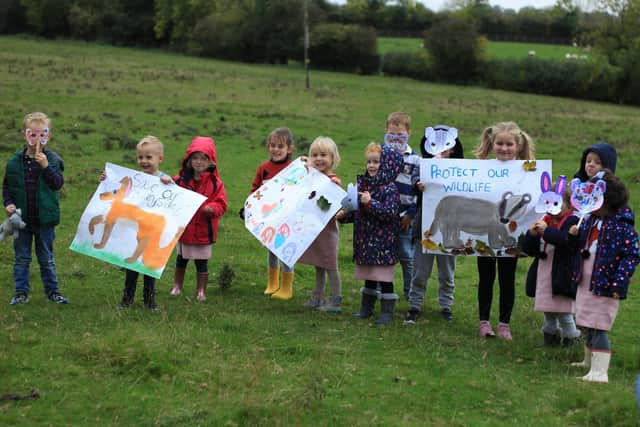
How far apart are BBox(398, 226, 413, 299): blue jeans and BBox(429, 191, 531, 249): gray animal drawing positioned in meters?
0.67

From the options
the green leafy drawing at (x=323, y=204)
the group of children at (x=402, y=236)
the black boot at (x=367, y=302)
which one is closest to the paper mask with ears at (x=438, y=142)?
the group of children at (x=402, y=236)

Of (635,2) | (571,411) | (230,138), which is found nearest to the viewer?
(571,411)

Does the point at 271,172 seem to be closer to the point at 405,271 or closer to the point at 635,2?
the point at 405,271

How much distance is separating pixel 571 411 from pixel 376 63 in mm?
71475

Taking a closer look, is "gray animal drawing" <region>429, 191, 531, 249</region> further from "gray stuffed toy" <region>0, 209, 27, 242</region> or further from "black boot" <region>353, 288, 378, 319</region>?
"gray stuffed toy" <region>0, 209, 27, 242</region>

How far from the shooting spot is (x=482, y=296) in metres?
10.4

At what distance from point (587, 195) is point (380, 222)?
102 inches

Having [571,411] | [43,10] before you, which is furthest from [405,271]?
[43,10]

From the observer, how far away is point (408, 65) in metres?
76.4

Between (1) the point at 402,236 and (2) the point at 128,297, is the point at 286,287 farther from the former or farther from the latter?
(2) the point at 128,297

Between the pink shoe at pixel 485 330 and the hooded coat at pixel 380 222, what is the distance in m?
1.34

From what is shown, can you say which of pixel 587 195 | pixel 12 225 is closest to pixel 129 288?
pixel 12 225

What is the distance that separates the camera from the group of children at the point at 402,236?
855cm

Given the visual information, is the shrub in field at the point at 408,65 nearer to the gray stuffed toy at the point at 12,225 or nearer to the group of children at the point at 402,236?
the group of children at the point at 402,236
